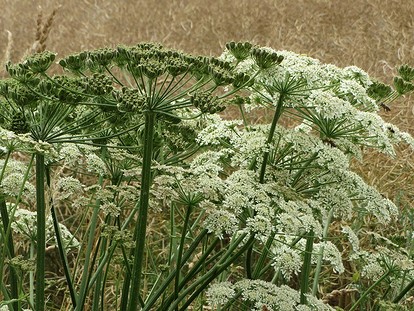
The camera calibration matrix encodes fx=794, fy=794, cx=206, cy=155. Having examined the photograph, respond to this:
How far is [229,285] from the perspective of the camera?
7.51 feet

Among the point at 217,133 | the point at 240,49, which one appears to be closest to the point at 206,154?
the point at 217,133

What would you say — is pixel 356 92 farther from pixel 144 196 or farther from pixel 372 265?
pixel 144 196

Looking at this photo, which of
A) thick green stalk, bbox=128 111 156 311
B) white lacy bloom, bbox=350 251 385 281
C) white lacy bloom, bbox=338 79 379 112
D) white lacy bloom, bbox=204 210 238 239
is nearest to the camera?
thick green stalk, bbox=128 111 156 311

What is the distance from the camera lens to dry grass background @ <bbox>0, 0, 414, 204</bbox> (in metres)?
6.43

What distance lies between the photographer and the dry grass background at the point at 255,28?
6426 mm

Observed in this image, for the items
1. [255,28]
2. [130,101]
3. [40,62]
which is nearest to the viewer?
[130,101]

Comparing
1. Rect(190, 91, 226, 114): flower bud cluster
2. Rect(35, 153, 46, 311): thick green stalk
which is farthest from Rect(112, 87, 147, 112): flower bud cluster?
Rect(35, 153, 46, 311): thick green stalk

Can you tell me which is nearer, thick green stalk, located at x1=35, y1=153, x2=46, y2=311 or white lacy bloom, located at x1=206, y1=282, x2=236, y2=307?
thick green stalk, located at x1=35, y1=153, x2=46, y2=311

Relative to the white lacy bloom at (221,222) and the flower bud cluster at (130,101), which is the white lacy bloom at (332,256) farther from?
the flower bud cluster at (130,101)

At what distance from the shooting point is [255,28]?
7.68m

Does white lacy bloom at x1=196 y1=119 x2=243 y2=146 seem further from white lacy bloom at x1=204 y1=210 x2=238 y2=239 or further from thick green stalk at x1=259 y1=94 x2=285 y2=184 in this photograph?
white lacy bloom at x1=204 y1=210 x2=238 y2=239

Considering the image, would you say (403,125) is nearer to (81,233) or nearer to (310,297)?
(81,233)

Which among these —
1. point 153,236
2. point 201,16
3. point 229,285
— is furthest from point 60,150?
point 201,16

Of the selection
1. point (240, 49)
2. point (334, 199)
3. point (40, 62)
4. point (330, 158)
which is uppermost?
point (240, 49)
